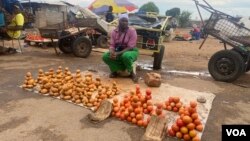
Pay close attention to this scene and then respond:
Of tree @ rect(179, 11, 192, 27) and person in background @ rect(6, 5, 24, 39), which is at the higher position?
person in background @ rect(6, 5, 24, 39)

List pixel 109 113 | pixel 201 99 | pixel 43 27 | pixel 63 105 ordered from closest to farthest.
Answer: pixel 109 113
pixel 63 105
pixel 201 99
pixel 43 27

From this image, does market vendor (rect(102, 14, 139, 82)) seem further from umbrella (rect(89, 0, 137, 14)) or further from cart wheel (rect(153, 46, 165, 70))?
umbrella (rect(89, 0, 137, 14))

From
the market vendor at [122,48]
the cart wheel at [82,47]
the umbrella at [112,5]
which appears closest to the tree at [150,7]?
the umbrella at [112,5]

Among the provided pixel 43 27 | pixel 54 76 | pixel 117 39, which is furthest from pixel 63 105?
pixel 43 27

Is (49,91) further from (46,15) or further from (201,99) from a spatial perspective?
(46,15)

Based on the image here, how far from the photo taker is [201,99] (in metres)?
5.41

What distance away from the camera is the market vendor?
264 inches

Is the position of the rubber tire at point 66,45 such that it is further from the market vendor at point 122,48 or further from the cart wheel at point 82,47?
the market vendor at point 122,48

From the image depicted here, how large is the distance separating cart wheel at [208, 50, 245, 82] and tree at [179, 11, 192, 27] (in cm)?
2959

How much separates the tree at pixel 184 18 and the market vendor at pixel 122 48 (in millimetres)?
30391

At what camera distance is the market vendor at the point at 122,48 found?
6.70 metres

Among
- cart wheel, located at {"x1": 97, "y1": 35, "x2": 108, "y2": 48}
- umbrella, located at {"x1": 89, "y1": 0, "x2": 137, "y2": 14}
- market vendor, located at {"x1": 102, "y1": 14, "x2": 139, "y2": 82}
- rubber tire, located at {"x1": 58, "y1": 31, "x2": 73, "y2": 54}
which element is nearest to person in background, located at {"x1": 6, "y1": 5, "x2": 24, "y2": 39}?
rubber tire, located at {"x1": 58, "y1": 31, "x2": 73, "y2": 54}

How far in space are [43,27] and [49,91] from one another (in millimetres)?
4630

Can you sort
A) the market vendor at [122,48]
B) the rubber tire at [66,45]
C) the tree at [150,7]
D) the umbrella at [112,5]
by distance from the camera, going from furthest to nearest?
the tree at [150,7] < the umbrella at [112,5] < the rubber tire at [66,45] < the market vendor at [122,48]
